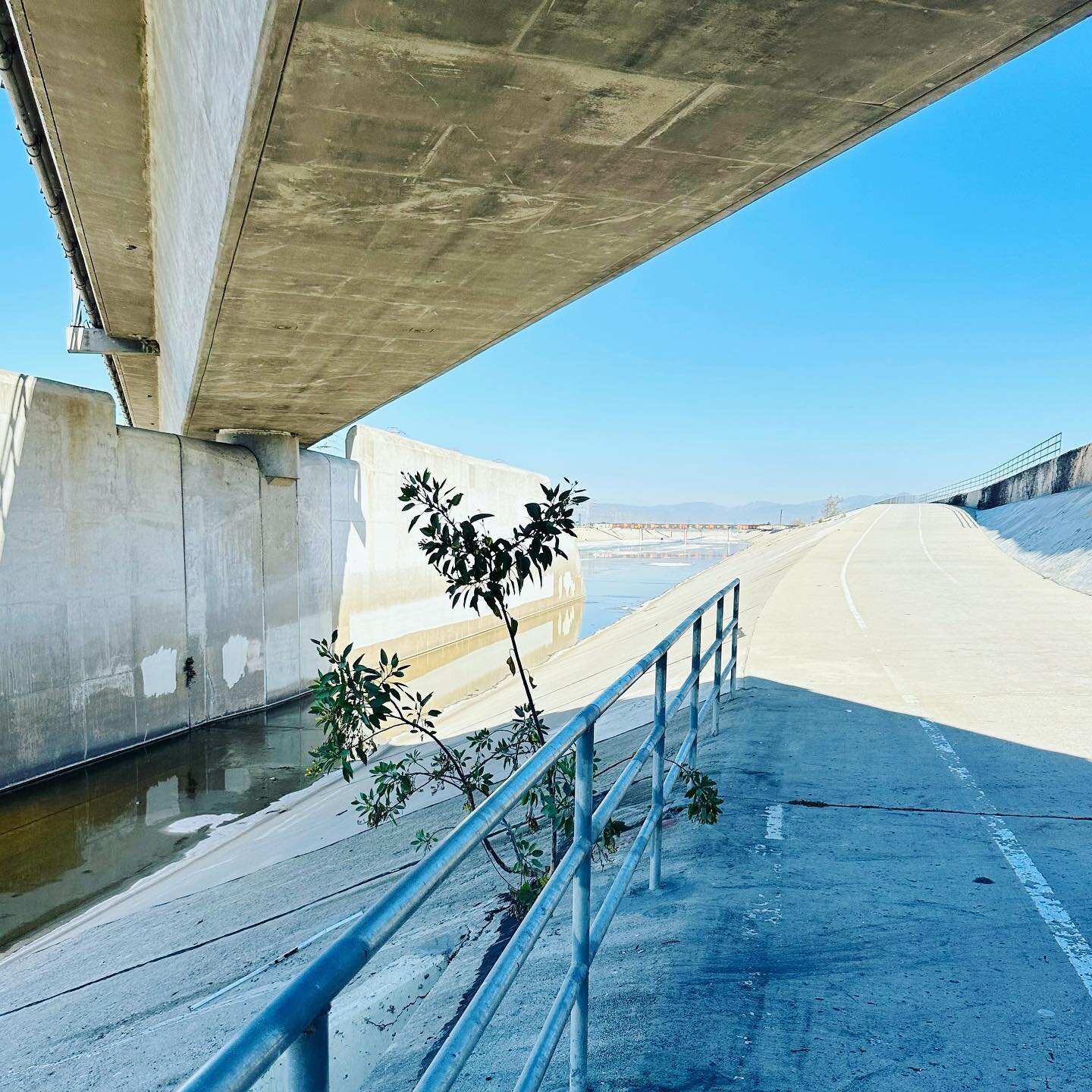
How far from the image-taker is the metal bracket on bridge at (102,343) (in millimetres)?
13977

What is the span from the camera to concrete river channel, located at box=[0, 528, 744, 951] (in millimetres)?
9086

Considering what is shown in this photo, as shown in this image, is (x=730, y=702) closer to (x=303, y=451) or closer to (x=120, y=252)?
(x=120, y=252)

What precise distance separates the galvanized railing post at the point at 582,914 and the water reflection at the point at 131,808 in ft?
26.0

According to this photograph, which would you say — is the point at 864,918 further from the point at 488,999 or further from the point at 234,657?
the point at 234,657

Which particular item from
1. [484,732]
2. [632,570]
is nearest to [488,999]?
[484,732]

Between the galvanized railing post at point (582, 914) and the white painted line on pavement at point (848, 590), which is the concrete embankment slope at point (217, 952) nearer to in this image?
the galvanized railing post at point (582, 914)

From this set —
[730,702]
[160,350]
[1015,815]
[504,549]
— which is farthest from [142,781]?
[1015,815]

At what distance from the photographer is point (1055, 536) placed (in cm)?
2086

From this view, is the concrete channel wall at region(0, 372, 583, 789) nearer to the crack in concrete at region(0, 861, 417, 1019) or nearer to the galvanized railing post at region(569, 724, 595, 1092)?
the crack in concrete at region(0, 861, 417, 1019)

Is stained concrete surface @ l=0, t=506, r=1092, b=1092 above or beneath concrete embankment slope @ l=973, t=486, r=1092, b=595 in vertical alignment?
beneath

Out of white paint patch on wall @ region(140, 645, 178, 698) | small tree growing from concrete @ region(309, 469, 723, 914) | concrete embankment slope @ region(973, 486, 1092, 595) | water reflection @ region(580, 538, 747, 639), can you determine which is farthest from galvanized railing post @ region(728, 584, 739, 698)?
water reflection @ region(580, 538, 747, 639)

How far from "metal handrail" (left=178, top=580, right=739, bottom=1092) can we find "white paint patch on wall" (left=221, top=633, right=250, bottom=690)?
50.2ft

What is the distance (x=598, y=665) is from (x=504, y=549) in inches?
416

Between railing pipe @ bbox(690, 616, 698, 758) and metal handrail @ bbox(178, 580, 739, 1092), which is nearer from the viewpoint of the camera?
metal handrail @ bbox(178, 580, 739, 1092)
